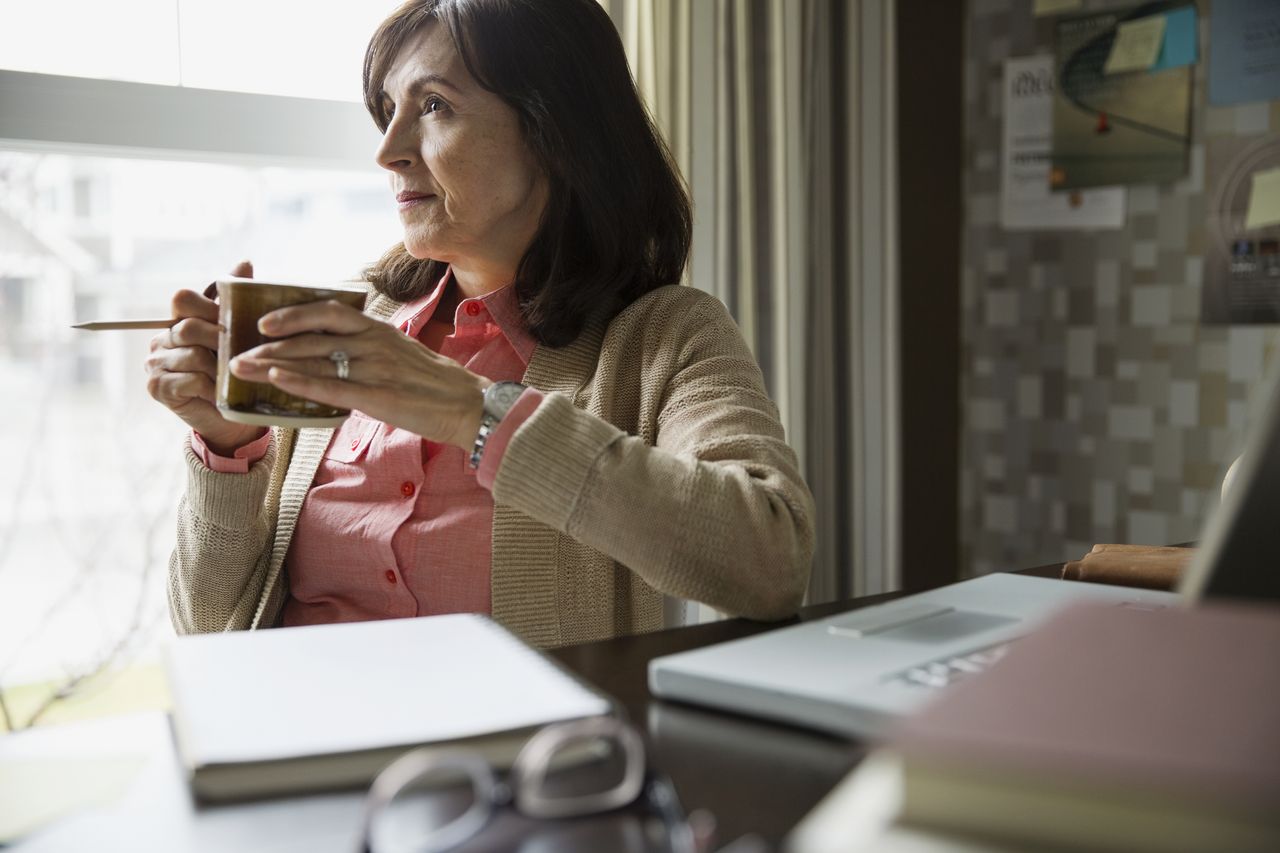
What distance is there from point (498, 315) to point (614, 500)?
0.48 meters

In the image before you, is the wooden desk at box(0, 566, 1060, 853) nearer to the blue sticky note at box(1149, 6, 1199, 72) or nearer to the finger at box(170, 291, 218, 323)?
the finger at box(170, 291, 218, 323)

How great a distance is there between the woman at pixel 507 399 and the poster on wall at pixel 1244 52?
148cm

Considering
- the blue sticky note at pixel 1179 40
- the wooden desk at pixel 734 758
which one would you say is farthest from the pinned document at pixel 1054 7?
the wooden desk at pixel 734 758

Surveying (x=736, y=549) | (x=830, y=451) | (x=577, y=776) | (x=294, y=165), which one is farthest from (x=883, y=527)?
(x=577, y=776)

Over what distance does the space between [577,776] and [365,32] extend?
1696mm

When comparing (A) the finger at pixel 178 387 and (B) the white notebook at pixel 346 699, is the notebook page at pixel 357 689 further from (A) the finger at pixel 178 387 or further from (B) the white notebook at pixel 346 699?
(A) the finger at pixel 178 387

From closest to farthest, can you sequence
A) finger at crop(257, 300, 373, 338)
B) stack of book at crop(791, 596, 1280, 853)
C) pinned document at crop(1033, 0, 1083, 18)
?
stack of book at crop(791, 596, 1280, 853)
finger at crop(257, 300, 373, 338)
pinned document at crop(1033, 0, 1083, 18)

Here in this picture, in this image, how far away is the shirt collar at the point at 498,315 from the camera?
4.51 ft

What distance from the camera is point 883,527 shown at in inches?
103

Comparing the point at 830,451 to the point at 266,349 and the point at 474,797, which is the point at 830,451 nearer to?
the point at 266,349

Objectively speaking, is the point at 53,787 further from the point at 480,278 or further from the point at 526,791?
the point at 480,278

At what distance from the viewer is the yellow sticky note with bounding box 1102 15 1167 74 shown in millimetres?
2516

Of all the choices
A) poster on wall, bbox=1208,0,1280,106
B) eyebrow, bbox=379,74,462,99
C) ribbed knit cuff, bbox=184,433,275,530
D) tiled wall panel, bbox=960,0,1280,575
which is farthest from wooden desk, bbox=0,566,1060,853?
poster on wall, bbox=1208,0,1280,106

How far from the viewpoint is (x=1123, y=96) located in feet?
8.47
